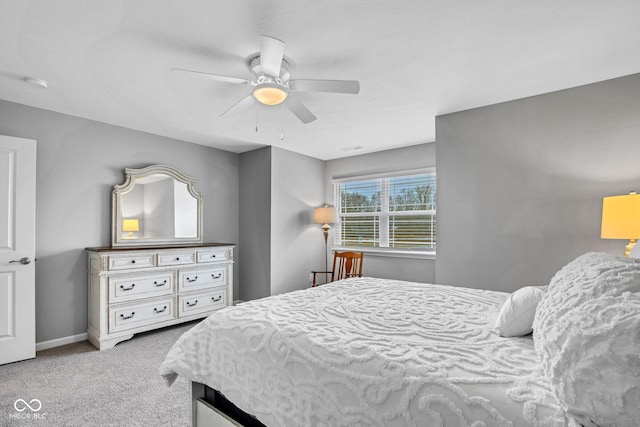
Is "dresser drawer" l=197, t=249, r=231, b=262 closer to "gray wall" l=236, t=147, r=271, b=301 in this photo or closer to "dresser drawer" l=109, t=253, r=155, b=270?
"gray wall" l=236, t=147, r=271, b=301

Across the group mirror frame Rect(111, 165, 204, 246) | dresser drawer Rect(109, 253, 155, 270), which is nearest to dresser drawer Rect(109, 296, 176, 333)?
dresser drawer Rect(109, 253, 155, 270)

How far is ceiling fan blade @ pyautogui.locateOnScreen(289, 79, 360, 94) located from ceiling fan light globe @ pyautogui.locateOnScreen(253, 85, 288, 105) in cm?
10

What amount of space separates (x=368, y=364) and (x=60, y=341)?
3656 mm

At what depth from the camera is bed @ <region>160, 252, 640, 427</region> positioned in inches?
34.2

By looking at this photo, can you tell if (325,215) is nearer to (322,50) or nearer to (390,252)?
(390,252)

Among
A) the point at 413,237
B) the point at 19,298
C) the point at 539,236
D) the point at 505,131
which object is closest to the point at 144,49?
the point at 19,298

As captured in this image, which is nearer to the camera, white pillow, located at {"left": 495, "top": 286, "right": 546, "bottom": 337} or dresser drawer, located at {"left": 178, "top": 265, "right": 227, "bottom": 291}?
white pillow, located at {"left": 495, "top": 286, "right": 546, "bottom": 337}

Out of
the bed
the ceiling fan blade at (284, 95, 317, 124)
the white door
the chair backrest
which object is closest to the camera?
the bed

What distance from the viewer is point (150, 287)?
3.45 metres

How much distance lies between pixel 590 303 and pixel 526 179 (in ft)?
7.68

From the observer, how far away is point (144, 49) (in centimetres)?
205

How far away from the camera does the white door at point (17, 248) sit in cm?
274

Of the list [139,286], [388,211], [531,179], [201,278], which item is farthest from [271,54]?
[388,211]

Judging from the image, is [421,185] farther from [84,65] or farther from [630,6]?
[84,65]
